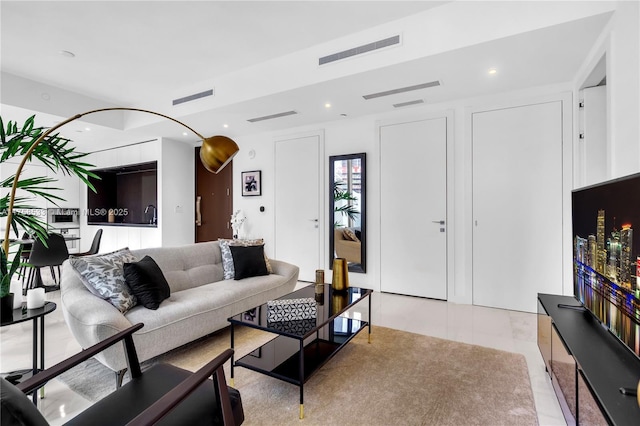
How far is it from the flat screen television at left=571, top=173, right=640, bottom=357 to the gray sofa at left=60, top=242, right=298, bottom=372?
2412 millimetres

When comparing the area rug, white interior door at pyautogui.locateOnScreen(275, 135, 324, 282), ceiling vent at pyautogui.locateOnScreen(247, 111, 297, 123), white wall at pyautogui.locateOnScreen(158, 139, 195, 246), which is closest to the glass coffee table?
the area rug

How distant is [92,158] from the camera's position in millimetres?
6996

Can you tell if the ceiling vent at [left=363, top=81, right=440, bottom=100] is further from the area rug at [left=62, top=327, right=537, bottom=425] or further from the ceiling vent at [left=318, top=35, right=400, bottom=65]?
the area rug at [left=62, top=327, right=537, bottom=425]

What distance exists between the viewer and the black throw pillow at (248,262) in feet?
10.5

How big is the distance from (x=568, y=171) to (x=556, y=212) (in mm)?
434

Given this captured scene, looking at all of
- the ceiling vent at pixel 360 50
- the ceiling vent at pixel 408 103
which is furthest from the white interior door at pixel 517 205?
the ceiling vent at pixel 360 50

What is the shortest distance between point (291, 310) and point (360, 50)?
2.47 metres

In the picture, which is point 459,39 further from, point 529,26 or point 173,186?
point 173,186

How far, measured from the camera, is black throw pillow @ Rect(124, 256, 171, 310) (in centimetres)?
229

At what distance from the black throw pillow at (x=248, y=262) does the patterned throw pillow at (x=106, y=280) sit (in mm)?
1049

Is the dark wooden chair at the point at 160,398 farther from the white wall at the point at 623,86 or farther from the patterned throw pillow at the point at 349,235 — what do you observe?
the patterned throw pillow at the point at 349,235

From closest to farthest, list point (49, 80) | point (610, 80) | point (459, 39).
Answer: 1. point (610, 80)
2. point (459, 39)
3. point (49, 80)

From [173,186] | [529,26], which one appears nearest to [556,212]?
[529,26]

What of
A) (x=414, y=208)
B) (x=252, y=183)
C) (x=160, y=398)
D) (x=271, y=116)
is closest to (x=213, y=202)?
(x=252, y=183)
